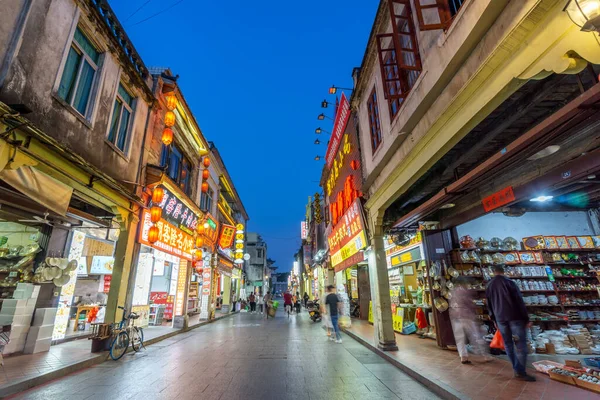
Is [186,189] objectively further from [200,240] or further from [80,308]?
[80,308]

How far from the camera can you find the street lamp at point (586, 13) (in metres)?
2.11

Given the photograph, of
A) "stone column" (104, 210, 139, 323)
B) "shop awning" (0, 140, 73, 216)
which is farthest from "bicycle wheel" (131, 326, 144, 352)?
"shop awning" (0, 140, 73, 216)

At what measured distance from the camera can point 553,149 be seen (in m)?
4.33

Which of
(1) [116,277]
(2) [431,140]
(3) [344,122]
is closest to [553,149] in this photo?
(2) [431,140]

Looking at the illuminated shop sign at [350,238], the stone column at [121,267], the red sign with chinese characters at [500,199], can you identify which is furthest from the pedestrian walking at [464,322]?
the stone column at [121,267]

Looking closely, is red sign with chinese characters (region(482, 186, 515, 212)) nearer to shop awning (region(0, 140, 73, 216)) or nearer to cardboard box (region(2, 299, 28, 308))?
shop awning (region(0, 140, 73, 216))

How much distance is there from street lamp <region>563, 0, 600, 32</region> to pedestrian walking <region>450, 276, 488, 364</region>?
5.60m

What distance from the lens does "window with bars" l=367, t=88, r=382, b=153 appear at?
8.21 metres

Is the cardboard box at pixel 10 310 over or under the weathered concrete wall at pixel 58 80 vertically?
under

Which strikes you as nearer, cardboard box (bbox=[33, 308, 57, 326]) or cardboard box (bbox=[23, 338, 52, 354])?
cardboard box (bbox=[23, 338, 52, 354])

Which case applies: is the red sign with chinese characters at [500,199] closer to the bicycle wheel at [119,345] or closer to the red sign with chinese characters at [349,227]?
the red sign with chinese characters at [349,227]

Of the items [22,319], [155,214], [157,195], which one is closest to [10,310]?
[22,319]

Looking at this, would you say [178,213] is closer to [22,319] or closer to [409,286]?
[22,319]

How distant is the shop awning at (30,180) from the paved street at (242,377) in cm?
334
